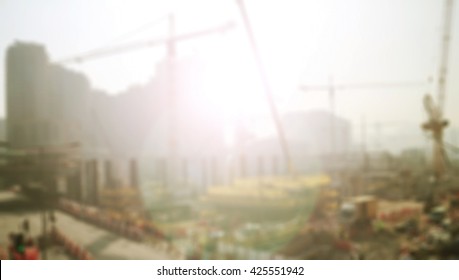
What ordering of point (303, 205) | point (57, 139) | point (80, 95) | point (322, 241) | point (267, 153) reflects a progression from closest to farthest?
point (322, 241)
point (303, 205)
point (57, 139)
point (80, 95)
point (267, 153)

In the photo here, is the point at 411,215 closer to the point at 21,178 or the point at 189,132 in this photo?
the point at 21,178

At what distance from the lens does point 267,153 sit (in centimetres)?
6631

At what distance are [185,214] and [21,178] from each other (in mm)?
9928

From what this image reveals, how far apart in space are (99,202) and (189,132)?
35.2 meters

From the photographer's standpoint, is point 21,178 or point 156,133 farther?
point 156,133

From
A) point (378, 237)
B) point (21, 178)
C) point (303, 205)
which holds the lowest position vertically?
point (378, 237)

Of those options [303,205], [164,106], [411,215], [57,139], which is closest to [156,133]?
[164,106]

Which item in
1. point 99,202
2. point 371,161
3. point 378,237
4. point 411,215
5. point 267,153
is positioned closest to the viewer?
point 378,237

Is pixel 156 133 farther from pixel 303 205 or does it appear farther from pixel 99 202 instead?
pixel 303 205

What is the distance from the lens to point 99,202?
23.2 meters

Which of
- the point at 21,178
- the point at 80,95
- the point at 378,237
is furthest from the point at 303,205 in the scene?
the point at 80,95

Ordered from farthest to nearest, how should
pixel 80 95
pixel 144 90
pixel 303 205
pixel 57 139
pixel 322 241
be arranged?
pixel 144 90, pixel 80 95, pixel 57 139, pixel 303 205, pixel 322 241

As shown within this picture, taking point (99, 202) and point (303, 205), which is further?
point (99, 202)

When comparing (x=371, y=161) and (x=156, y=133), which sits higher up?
(x=156, y=133)
